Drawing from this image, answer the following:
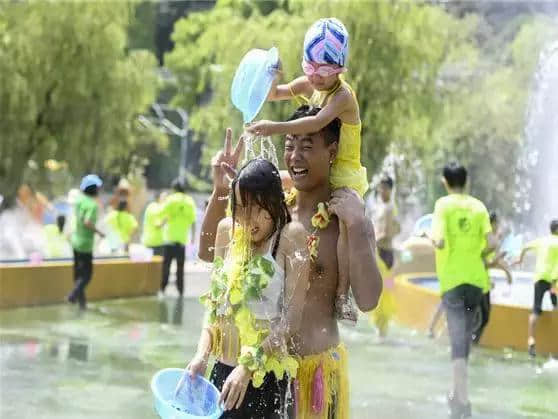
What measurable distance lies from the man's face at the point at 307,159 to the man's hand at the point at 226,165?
253 millimetres

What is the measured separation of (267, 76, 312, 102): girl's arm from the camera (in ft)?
11.8

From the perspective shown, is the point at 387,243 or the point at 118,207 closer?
the point at 387,243

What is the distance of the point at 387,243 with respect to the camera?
1094cm

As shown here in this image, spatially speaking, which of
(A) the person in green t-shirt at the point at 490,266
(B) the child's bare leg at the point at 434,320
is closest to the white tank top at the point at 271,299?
(A) the person in green t-shirt at the point at 490,266

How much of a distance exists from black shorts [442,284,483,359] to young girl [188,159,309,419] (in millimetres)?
3599

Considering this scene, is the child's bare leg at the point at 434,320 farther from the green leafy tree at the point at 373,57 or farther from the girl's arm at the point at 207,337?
the green leafy tree at the point at 373,57

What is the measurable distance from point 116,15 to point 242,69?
15.8 metres

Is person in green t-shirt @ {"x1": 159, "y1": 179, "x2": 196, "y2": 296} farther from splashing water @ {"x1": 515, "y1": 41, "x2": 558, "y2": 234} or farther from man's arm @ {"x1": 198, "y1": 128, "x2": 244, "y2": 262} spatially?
man's arm @ {"x1": 198, "y1": 128, "x2": 244, "y2": 262}

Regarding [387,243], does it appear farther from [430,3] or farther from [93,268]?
[430,3]

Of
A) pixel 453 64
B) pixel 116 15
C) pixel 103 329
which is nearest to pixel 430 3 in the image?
pixel 453 64

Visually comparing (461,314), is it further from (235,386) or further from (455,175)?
(235,386)

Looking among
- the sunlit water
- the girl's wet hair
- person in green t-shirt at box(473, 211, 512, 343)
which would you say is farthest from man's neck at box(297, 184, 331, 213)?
person in green t-shirt at box(473, 211, 512, 343)

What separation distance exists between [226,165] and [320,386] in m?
0.83

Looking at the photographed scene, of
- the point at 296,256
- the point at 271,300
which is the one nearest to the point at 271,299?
the point at 271,300
